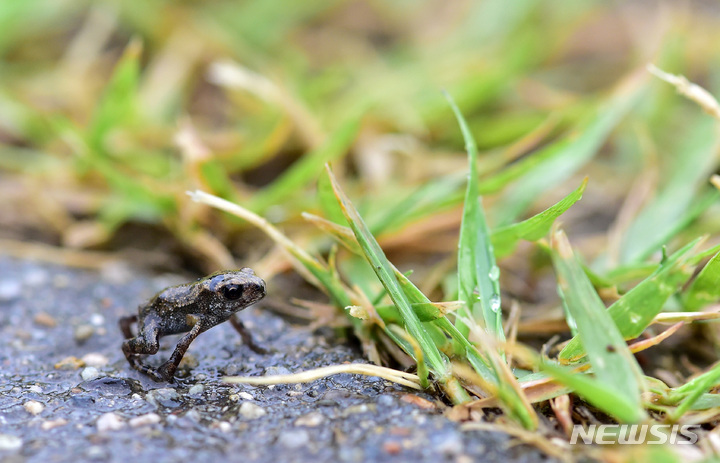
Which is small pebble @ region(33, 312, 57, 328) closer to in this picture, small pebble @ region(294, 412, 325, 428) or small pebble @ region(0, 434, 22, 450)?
small pebble @ region(0, 434, 22, 450)

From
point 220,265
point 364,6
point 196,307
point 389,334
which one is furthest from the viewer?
point 364,6

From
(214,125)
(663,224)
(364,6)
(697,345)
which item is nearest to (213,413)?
(697,345)

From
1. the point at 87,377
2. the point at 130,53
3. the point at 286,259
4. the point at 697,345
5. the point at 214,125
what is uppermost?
the point at 130,53

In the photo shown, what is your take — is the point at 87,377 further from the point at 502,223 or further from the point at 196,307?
the point at 502,223

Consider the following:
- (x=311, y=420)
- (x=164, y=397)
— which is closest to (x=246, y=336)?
(x=164, y=397)

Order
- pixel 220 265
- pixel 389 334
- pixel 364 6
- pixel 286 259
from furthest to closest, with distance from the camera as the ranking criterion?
pixel 364 6 < pixel 220 265 < pixel 286 259 < pixel 389 334

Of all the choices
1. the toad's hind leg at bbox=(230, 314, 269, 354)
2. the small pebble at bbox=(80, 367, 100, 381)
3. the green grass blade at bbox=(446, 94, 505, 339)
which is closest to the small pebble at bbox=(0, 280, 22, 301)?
the small pebble at bbox=(80, 367, 100, 381)
